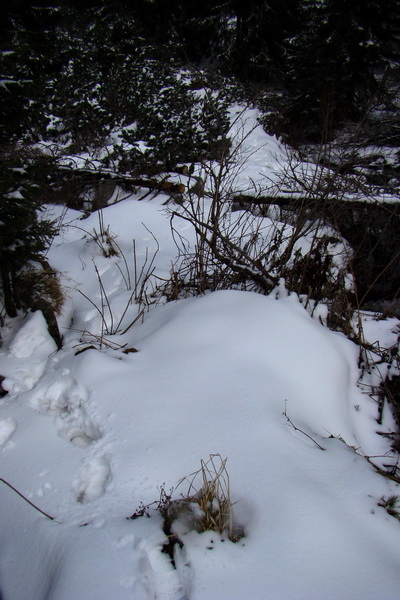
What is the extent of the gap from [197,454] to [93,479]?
445 millimetres

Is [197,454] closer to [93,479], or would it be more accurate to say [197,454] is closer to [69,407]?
[93,479]

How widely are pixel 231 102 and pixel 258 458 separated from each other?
491 inches

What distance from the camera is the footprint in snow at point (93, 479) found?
4.64 feet

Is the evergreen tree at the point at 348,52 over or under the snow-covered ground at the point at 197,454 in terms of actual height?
over

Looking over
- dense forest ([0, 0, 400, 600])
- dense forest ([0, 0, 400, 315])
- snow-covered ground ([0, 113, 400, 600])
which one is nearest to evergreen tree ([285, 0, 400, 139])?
dense forest ([0, 0, 400, 315])

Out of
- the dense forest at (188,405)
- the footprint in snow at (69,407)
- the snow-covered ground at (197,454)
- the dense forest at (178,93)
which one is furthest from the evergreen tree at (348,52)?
the footprint in snow at (69,407)

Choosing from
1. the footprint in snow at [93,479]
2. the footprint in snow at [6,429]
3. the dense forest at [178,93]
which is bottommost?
the footprint in snow at [6,429]

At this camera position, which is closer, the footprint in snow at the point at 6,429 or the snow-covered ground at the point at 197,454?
the snow-covered ground at the point at 197,454

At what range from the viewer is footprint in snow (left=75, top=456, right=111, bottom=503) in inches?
55.6

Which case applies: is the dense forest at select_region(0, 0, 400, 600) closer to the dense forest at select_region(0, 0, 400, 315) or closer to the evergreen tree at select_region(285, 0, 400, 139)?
the dense forest at select_region(0, 0, 400, 315)

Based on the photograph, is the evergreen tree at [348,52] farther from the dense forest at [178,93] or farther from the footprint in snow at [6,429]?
the footprint in snow at [6,429]

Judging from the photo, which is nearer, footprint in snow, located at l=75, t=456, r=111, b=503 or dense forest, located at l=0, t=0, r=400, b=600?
dense forest, located at l=0, t=0, r=400, b=600

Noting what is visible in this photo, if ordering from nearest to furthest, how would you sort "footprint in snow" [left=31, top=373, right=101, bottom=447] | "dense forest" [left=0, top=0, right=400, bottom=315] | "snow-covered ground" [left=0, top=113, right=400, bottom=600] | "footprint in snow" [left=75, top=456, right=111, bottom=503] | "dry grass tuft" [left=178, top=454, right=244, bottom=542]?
"snow-covered ground" [left=0, top=113, right=400, bottom=600]
"dry grass tuft" [left=178, top=454, right=244, bottom=542]
"footprint in snow" [left=75, top=456, right=111, bottom=503]
"footprint in snow" [left=31, top=373, right=101, bottom=447]
"dense forest" [left=0, top=0, right=400, bottom=315]

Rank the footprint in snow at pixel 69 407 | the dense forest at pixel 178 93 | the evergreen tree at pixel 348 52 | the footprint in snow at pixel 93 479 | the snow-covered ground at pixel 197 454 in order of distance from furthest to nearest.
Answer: the evergreen tree at pixel 348 52 < the dense forest at pixel 178 93 < the footprint in snow at pixel 69 407 < the footprint in snow at pixel 93 479 < the snow-covered ground at pixel 197 454
